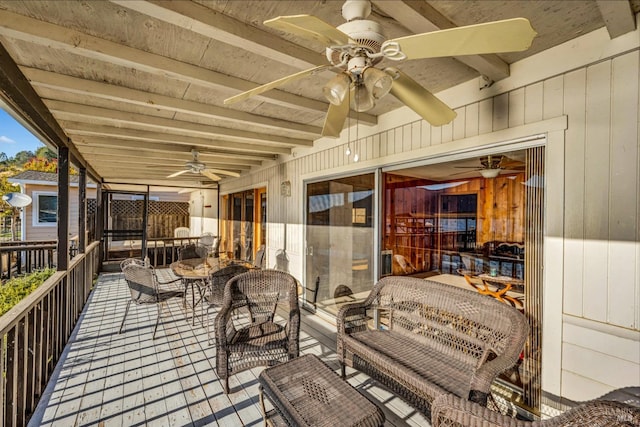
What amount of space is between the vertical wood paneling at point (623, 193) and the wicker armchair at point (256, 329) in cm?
224

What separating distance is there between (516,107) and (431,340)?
1952 mm

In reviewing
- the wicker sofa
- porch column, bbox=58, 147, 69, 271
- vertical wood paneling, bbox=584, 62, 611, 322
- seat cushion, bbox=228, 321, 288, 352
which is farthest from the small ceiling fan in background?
porch column, bbox=58, 147, 69, 271

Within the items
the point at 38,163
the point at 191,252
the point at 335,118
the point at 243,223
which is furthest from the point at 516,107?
the point at 38,163

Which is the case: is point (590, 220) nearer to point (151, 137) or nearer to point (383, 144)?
point (383, 144)

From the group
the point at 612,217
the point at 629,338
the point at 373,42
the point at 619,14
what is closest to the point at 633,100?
the point at 619,14

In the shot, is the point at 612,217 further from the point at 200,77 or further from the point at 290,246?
the point at 290,246

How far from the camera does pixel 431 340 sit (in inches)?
96.3

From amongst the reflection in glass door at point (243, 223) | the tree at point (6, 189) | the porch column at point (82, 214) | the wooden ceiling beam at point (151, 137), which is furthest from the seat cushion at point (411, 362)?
the porch column at point (82, 214)

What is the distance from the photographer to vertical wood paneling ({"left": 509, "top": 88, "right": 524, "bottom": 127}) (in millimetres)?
2205

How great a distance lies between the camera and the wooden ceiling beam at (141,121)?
3.00 metres

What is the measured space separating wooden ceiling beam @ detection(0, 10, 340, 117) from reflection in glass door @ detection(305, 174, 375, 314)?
1.77 m

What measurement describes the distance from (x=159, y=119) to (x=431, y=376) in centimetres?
377

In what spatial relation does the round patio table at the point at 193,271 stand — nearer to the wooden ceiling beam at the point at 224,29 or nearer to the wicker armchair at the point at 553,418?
the wooden ceiling beam at the point at 224,29

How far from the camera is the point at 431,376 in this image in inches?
77.7
